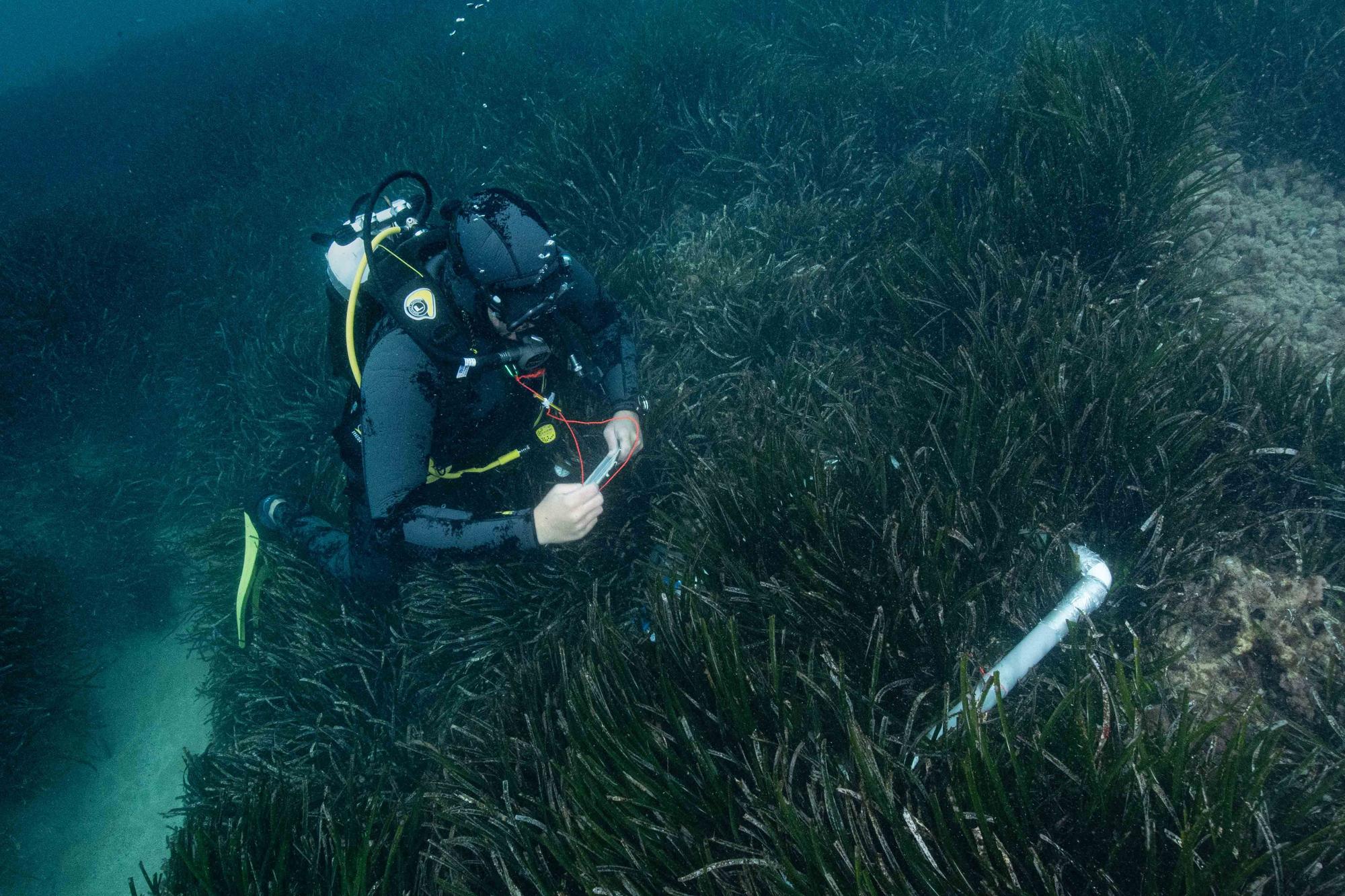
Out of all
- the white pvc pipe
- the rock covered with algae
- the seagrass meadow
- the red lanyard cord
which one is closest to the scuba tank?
the red lanyard cord

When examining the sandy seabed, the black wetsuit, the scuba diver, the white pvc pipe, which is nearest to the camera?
the white pvc pipe

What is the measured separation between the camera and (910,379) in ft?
12.1

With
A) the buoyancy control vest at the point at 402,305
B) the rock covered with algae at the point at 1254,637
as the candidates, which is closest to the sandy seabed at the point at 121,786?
the buoyancy control vest at the point at 402,305

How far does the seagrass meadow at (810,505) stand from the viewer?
1.95m

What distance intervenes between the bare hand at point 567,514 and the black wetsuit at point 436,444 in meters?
0.07

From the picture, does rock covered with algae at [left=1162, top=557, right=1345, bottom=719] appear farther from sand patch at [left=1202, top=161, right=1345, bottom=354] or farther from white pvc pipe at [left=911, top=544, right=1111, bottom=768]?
sand patch at [left=1202, top=161, right=1345, bottom=354]

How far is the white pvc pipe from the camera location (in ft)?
7.63

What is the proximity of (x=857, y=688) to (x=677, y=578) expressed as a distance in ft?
2.88

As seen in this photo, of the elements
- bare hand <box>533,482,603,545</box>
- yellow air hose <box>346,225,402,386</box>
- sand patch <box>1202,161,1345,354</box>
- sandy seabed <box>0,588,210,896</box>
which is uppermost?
yellow air hose <box>346,225,402,386</box>

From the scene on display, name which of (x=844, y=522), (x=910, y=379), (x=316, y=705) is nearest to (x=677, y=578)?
(x=844, y=522)

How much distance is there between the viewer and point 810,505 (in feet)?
8.90

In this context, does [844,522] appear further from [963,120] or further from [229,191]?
[229,191]

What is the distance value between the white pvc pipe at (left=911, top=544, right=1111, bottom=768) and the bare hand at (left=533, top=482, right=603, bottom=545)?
5.52ft

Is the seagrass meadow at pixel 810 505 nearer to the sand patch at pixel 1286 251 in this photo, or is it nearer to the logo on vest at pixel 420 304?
the sand patch at pixel 1286 251
